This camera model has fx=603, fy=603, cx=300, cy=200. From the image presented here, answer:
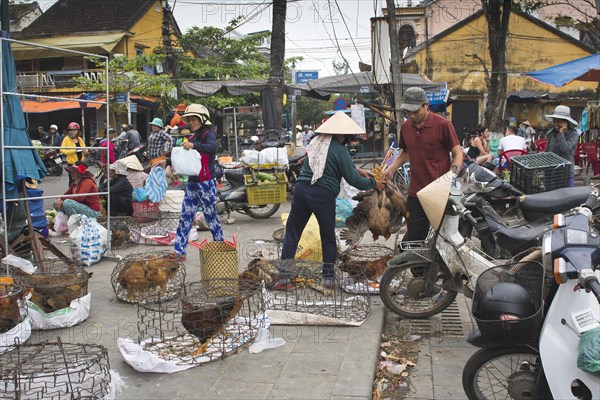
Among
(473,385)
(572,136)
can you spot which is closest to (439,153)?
(473,385)

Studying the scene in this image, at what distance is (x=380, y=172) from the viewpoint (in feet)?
20.0

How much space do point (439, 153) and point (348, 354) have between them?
2.17m

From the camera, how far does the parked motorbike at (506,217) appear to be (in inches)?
199

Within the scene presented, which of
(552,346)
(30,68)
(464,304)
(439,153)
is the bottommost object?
(464,304)

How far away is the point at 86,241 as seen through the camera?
7000 mm

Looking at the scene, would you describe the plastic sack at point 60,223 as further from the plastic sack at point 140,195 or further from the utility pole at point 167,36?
the utility pole at point 167,36

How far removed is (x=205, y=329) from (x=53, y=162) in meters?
16.8

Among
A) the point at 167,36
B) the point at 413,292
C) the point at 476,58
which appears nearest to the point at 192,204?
the point at 413,292

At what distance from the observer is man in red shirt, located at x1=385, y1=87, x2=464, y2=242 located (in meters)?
5.43

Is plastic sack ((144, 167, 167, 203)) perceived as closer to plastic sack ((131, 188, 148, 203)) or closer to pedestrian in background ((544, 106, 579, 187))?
plastic sack ((131, 188, 148, 203))

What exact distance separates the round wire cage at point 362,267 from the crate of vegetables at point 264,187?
3632 millimetres

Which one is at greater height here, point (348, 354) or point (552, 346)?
point (552, 346)

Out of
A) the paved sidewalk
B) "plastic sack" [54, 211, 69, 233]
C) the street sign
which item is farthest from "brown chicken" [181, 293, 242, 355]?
the street sign

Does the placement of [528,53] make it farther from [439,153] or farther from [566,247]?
[566,247]
